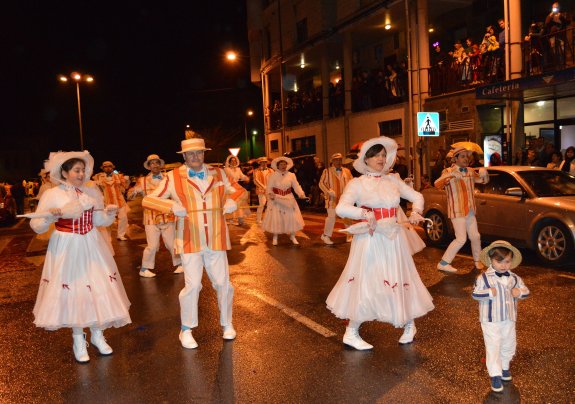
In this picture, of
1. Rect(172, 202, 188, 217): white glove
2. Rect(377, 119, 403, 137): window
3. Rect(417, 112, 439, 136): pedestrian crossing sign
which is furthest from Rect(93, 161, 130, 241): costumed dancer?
Rect(377, 119, 403, 137): window

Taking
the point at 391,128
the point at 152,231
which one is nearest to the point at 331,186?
the point at 152,231

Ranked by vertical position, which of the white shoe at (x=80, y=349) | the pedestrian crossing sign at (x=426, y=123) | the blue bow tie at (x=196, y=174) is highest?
the pedestrian crossing sign at (x=426, y=123)

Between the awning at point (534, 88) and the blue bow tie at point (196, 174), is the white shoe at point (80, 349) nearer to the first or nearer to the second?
the blue bow tie at point (196, 174)

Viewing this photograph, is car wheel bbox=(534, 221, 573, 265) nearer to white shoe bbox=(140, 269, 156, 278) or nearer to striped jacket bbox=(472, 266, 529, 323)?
striped jacket bbox=(472, 266, 529, 323)

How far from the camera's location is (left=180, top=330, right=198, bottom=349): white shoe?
17.5 ft

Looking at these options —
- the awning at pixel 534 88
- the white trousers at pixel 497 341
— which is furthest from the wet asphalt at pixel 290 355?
the awning at pixel 534 88

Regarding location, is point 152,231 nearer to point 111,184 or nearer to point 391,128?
point 111,184

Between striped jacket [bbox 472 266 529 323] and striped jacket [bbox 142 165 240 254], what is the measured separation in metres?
2.51

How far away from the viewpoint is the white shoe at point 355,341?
16.7 ft

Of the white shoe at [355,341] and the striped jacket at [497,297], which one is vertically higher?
the striped jacket at [497,297]

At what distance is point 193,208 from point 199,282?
2.39ft

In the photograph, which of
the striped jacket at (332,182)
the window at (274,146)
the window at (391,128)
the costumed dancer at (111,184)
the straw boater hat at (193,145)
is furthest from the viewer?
the window at (274,146)

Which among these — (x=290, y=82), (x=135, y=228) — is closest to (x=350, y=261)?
(x=135, y=228)

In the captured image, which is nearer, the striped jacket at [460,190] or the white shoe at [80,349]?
the white shoe at [80,349]
